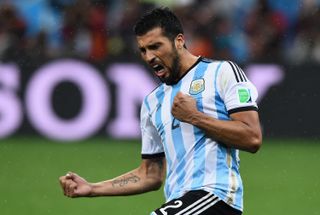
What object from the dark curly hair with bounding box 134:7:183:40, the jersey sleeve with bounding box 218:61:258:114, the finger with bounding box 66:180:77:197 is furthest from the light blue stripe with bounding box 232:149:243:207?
the finger with bounding box 66:180:77:197

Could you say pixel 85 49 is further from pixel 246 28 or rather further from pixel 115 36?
pixel 246 28

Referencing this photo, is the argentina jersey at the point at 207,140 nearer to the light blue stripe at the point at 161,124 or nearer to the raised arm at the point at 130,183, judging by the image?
the light blue stripe at the point at 161,124

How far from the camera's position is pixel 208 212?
18.3 ft

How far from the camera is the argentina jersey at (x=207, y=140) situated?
562 cm

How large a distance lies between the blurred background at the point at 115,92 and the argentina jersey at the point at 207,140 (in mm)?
3926

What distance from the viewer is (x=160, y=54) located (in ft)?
19.0

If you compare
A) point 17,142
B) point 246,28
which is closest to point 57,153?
point 17,142

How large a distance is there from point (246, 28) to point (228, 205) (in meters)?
9.88

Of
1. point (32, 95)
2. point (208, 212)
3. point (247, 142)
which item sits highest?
point (32, 95)

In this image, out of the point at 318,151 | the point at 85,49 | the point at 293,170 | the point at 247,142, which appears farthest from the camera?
the point at 85,49

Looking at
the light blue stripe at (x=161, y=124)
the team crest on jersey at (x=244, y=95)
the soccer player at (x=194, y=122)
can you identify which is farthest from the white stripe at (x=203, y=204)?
the team crest on jersey at (x=244, y=95)

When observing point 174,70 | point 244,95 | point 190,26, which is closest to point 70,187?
point 174,70

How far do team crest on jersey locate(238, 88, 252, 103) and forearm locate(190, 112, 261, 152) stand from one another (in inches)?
5.0

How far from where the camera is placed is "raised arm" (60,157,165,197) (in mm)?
6008
